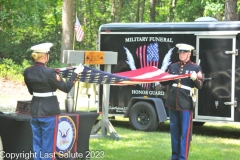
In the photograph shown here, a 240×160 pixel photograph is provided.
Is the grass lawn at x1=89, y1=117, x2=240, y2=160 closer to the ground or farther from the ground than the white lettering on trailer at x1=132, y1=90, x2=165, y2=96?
closer to the ground

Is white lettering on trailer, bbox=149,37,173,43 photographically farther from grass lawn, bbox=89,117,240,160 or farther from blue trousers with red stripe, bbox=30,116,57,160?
blue trousers with red stripe, bbox=30,116,57,160

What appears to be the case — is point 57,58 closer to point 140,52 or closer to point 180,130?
point 140,52

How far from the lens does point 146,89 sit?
1340 cm

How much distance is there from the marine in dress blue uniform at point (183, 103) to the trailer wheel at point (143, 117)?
4.17m

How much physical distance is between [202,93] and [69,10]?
1246 centimetres

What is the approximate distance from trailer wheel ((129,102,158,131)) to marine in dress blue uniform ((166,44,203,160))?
417 centimetres

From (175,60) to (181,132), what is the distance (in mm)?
4351

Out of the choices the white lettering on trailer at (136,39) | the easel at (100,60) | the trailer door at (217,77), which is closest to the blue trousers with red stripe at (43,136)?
the easel at (100,60)

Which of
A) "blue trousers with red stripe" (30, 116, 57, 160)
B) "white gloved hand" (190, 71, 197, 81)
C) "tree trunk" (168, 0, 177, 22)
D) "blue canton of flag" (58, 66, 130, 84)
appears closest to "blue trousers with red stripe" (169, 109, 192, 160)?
"white gloved hand" (190, 71, 197, 81)

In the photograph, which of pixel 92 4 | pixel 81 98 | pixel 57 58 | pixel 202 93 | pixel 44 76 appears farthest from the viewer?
pixel 92 4

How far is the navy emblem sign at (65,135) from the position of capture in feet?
26.9

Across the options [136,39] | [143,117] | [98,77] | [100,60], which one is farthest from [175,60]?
[98,77]

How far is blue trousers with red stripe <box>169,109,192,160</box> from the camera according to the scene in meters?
8.70

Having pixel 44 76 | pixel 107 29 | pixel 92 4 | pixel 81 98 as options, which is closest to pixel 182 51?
pixel 44 76
